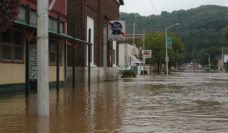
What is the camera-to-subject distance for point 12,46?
77.1 feet

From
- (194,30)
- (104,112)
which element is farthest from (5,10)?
(194,30)

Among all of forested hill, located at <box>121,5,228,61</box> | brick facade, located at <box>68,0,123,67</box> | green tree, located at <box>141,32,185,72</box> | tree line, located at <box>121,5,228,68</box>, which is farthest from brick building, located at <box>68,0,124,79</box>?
green tree, located at <box>141,32,185,72</box>

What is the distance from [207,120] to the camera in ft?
41.2

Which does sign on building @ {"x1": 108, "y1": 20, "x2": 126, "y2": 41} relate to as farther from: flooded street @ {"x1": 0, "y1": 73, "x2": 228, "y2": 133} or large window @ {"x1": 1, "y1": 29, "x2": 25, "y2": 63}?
flooded street @ {"x1": 0, "y1": 73, "x2": 228, "y2": 133}

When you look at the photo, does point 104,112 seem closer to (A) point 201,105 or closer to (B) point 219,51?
(A) point 201,105

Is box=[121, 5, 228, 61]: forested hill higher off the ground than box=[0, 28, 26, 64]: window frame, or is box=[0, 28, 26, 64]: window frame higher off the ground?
box=[121, 5, 228, 61]: forested hill

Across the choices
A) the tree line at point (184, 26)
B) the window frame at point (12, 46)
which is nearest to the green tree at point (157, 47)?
the tree line at point (184, 26)

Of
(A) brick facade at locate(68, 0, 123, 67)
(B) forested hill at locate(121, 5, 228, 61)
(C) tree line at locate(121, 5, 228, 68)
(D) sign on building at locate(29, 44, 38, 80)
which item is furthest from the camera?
(B) forested hill at locate(121, 5, 228, 61)

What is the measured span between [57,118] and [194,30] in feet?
438

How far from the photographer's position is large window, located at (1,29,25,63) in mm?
22573

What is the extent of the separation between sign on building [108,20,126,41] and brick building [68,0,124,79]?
0.78m

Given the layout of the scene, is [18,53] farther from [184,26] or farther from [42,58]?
[184,26]

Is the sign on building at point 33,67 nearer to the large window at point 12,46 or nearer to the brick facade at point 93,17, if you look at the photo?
the large window at point 12,46

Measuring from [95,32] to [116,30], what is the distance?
300 centimetres
